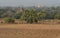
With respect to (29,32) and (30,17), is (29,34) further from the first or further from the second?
(30,17)

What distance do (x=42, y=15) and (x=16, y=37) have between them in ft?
88.6

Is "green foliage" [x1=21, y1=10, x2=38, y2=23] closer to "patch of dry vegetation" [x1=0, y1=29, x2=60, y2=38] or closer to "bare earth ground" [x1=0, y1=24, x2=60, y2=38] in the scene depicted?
"bare earth ground" [x1=0, y1=24, x2=60, y2=38]

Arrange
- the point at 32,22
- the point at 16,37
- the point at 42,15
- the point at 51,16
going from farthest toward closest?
the point at 51,16 → the point at 42,15 → the point at 32,22 → the point at 16,37

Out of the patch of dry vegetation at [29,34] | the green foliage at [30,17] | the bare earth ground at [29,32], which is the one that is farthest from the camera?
the green foliage at [30,17]

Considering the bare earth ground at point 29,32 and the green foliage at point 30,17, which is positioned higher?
the bare earth ground at point 29,32

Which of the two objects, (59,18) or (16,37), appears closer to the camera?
(16,37)

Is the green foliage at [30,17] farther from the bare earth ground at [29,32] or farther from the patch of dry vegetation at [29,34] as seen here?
the patch of dry vegetation at [29,34]

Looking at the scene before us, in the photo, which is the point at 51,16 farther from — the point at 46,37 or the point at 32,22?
the point at 46,37

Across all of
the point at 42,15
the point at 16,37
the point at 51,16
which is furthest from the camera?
the point at 51,16

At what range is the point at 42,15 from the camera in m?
42.9

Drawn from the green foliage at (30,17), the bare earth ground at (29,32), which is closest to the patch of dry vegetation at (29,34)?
the bare earth ground at (29,32)

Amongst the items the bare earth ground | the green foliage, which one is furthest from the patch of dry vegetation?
the green foliage

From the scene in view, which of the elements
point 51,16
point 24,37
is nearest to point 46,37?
point 24,37

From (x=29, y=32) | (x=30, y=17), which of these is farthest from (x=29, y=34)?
(x=30, y=17)
